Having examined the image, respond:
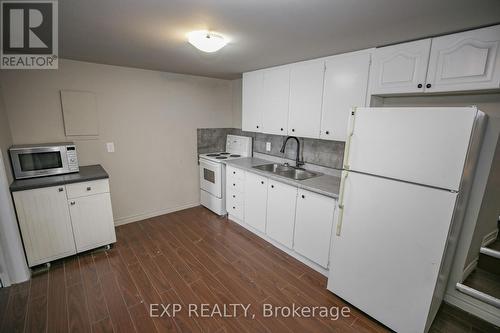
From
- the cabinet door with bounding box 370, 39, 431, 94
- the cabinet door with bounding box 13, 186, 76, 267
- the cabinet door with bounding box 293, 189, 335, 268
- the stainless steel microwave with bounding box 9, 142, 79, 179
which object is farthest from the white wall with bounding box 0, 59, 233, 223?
the cabinet door with bounding box 370, 39, 431, 94

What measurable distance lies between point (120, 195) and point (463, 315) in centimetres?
412

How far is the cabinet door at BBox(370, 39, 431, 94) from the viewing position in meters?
1.75

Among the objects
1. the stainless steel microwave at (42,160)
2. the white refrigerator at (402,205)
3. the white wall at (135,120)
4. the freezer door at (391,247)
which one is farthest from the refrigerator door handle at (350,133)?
the stainless steel microwave at (42,160)

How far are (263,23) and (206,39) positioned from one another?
476 millimetres

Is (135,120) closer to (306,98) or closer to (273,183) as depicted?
(273,183)

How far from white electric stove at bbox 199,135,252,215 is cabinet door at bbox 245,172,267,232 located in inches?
22.8

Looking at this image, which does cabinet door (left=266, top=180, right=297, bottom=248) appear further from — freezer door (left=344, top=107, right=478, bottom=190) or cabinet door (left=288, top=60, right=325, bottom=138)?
freezer door (left=344, top=107, right=478, bottom=190)

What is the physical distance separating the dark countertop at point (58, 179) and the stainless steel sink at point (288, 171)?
1979 millimetres

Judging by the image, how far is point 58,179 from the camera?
238 cm

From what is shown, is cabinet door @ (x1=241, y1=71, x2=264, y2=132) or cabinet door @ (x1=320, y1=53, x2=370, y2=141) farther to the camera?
cabinet door @ (x1=241, y1=71, x2=264, y2=132)

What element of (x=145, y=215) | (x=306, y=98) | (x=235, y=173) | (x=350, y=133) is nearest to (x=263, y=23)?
(x=350, y=133)

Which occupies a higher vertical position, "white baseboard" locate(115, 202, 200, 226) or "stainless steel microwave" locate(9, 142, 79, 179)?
"stainless steel microwave" locate(9, 142, 79, 179)

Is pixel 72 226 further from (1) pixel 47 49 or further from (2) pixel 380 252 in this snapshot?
(2) pixel 380 252

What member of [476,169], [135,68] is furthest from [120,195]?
[476,169]
